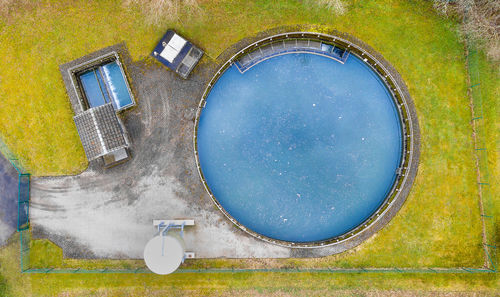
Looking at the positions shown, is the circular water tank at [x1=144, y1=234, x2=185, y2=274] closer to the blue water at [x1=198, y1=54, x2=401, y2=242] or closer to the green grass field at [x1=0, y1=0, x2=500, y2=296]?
the green grass field at [x1=0, y1=0, x2=500, y2=296]

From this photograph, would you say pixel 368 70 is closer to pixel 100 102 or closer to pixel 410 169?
pixel 410 169

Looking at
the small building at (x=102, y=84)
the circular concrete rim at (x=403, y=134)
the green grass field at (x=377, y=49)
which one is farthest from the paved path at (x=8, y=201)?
the circular concrete rim at (x=403, y=134)

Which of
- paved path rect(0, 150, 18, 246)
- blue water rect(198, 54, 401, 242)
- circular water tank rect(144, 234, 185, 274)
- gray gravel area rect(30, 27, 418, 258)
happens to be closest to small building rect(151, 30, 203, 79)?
gray gravel area rect(30, 27, 418, 258)

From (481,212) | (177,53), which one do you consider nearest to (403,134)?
(481,212)

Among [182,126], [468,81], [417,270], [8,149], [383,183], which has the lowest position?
[417,270]

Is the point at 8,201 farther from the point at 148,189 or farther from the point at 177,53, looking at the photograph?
the point at 177,53

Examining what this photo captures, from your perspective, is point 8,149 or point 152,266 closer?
point 152,266

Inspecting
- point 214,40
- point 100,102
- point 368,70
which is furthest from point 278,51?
point 100,102
